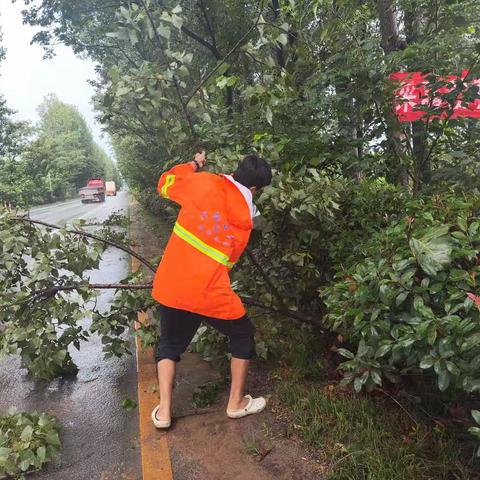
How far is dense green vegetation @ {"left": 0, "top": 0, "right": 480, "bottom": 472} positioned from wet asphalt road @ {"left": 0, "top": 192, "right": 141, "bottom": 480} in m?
0.37

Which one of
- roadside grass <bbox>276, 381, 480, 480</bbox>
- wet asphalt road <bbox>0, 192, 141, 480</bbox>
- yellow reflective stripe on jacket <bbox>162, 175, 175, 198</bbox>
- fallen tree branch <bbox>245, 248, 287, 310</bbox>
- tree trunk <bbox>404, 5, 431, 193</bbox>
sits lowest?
wet asphalt road <bbox>0, 192, 141, 480</bbox>

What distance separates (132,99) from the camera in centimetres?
329

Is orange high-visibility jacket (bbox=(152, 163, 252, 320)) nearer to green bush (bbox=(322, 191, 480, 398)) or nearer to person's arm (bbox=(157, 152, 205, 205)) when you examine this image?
person's arm (bbox=(157, 152, 205, 205))

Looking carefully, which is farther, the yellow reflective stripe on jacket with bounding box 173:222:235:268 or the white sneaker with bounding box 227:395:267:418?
the white sneaker with bounding box 227:395:267:418

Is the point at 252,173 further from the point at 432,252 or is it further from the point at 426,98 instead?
the point at 426,98

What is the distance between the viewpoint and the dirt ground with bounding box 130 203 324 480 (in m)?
2.59

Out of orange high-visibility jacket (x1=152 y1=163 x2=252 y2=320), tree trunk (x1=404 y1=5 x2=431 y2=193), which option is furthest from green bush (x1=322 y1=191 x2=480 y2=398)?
tree trunk (x1=404 y1=5 x2=431 y2=193)

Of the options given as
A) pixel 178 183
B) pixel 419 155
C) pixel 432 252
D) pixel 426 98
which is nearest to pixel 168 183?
pixel 178 183

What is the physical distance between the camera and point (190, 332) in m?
3.03

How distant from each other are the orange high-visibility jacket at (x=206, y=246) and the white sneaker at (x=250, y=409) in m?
0.73

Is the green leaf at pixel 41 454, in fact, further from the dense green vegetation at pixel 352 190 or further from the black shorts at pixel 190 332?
the dense green vegetation at pixel 352 190

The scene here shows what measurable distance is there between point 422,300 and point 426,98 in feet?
7.00

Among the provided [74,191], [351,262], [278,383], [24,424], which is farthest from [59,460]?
[74,191]

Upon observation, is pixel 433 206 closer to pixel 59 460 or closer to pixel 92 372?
pixel 59 460
